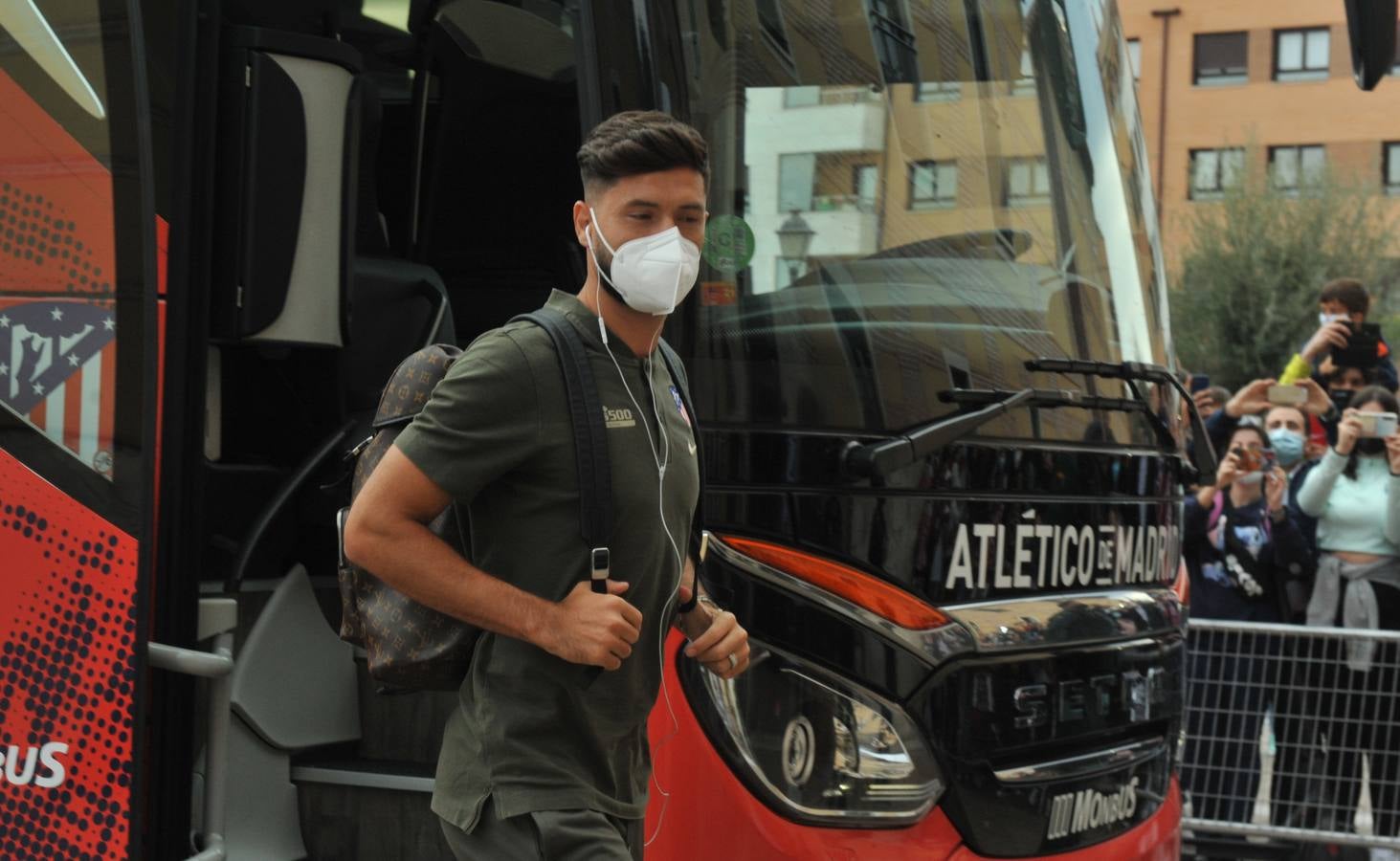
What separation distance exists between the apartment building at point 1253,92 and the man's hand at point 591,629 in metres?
39.6

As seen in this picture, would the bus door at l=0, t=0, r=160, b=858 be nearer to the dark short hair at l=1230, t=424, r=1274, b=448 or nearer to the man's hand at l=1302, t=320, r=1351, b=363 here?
the dark short hair at l=1230, t=424, r=1274, b=448

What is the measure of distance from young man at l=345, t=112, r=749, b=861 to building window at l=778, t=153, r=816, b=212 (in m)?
0.70

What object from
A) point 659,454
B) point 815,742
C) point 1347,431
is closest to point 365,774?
point 815,742

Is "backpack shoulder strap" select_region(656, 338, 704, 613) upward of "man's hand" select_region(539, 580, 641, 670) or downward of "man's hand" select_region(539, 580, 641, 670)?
upward

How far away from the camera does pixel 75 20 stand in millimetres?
2848

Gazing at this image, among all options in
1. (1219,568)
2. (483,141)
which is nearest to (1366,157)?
(1219,568)

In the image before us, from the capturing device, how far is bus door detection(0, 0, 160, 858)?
2738 millimetres

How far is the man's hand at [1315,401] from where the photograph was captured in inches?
293

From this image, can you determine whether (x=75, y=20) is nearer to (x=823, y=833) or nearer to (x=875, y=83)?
(x=875, y=83)

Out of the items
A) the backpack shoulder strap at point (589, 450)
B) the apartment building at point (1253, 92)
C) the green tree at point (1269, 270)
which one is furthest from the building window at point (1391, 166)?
the backpack shoulder strap at point (589, 450)

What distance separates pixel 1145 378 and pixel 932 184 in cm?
70

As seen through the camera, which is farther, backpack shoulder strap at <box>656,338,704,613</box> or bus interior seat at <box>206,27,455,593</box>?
bus interior seat at <box>206,27,455,593</box>

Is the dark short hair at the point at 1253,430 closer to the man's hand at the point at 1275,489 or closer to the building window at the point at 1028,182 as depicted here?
the man's hand at the point at 1275,489

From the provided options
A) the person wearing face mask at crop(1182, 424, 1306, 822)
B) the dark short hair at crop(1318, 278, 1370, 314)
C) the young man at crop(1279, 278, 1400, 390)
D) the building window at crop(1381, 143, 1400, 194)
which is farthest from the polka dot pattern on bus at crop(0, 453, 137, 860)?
the building window at crop(1381, 143, 1400, 194)
